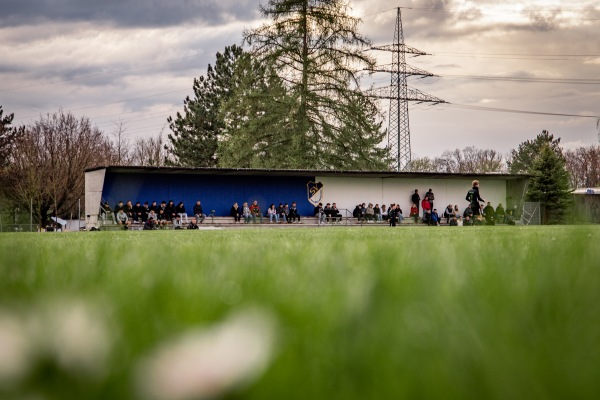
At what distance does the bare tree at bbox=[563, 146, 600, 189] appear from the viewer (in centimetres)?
8612

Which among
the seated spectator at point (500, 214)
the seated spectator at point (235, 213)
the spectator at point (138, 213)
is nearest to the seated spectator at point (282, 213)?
the seated spectator at point (235, 213)

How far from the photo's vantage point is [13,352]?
0.64 meters

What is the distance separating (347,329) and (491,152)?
364 ft

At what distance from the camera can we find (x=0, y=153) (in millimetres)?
58469

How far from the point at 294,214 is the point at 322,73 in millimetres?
13240

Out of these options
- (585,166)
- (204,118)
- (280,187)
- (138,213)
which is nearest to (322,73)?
(280,187)

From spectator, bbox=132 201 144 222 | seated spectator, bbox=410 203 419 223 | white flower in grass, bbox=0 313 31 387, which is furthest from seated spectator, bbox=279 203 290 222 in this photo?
white flower in grass, bbox=0 313 31 387

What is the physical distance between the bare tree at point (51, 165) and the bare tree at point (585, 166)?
60923 mm

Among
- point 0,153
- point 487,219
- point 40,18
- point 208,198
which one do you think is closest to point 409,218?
point 487,219

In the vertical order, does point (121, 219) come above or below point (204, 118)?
below

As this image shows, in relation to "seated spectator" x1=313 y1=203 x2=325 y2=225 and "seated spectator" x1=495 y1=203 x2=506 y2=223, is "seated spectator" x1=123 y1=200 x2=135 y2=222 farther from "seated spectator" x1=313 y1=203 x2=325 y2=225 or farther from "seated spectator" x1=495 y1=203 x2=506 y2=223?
"seated spectator" x1=495 y1=203 x2=506 y2=223

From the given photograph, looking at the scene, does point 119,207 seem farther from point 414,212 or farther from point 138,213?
point 414,212

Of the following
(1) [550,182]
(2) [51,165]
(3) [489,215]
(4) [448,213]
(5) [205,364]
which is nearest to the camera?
(5) [205,364]

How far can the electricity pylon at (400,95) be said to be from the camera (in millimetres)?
59156
